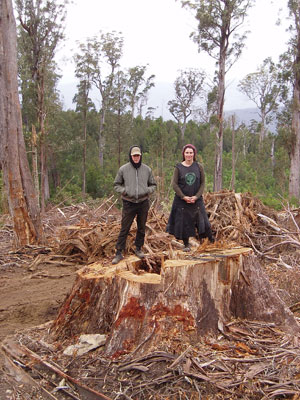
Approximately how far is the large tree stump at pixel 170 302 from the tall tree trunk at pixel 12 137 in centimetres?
505

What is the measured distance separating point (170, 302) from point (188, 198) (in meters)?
1.95

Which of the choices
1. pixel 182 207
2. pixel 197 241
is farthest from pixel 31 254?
pixel 182 207

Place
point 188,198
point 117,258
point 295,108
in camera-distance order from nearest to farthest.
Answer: point 117,258
point 188,198
point 295,108

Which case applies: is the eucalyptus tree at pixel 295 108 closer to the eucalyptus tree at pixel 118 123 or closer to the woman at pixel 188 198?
the eucalyptus tree at pixel 118 123

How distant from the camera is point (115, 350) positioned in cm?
360

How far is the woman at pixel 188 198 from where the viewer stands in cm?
543

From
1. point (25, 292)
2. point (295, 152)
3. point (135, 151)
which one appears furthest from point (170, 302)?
point (295, 152)

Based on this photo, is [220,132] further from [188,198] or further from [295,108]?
[188,198]

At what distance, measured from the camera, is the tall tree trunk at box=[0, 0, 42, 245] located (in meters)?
8.70

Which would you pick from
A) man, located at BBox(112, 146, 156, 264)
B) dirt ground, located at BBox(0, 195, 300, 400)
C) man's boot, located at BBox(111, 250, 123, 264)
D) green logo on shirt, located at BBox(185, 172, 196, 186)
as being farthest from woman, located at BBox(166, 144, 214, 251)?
dirt ground, located at BBox(0, 195, 300, 400)

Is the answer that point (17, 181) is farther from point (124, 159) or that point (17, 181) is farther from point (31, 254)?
point (124, 159)

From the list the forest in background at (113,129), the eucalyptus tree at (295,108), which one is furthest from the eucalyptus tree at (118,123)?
the eucalyptus tree at (295,108)

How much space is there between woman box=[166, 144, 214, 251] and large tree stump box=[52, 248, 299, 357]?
121cm

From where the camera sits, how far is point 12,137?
872 cm
